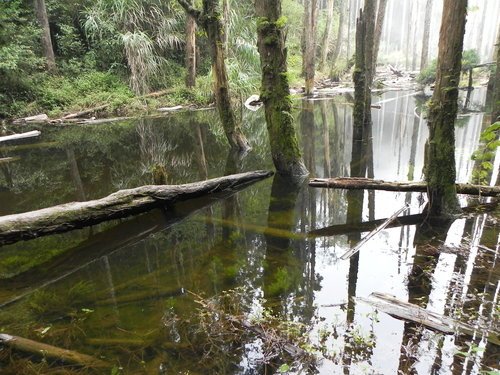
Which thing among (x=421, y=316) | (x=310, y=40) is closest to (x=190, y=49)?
Result: (x=310, y=40)

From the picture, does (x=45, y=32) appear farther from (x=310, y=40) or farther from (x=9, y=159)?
(x=310, y=40)

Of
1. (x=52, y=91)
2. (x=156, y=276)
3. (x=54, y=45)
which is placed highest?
(x=54, y=45)

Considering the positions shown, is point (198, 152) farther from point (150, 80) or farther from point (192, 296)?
point (150, 80)

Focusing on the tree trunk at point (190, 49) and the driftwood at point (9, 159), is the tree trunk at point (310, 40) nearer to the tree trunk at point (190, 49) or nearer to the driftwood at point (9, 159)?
the tree trunk at point (190, 49)

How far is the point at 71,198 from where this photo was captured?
21.3 ft

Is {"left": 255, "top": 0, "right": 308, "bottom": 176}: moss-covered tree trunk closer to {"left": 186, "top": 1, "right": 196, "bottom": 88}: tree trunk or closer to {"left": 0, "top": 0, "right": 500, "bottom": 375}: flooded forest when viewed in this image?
{"left": 0, "top": 0, "right": 500, "bottom": 375}: flooded forest

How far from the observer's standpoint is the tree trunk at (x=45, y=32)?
1683 cm

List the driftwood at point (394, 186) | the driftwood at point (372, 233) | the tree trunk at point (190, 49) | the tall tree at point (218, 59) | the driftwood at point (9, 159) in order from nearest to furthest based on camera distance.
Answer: the driftwood at point (372, 233)
the driftwood at point (394, 186)
the tall tree at point (218, 59)
the driftwood at point (9, 159)
the tree trunk at point (190, 49)

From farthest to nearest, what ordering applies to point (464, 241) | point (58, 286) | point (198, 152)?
point (198, 152), point (464, 241), point (58, 286)

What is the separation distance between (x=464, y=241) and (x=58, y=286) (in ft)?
15.3

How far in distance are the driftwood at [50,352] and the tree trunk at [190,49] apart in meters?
15.3

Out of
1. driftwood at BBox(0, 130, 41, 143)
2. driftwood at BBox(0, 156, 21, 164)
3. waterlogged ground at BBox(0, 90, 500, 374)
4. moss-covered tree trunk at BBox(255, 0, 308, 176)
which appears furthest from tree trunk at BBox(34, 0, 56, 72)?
moss-covered tree trunk at BBox(255, 0, 308, 176)

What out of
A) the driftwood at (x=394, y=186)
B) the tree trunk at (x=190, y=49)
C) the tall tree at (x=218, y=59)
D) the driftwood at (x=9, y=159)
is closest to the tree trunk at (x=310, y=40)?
the tree trunk at (x=190, y=49)

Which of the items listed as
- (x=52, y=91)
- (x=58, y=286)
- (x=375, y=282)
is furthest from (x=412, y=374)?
(x=52, y=91)
